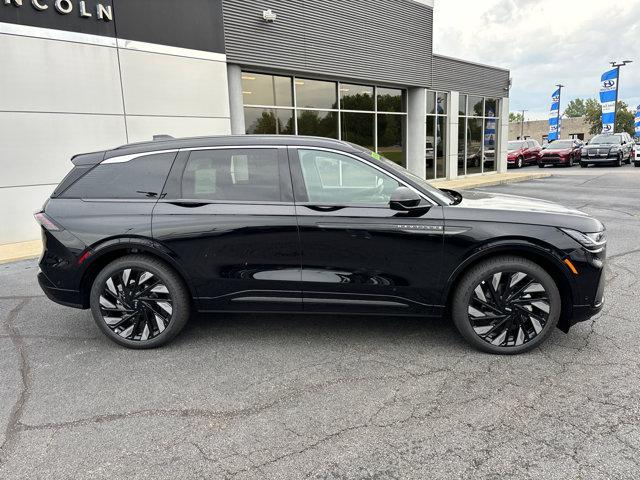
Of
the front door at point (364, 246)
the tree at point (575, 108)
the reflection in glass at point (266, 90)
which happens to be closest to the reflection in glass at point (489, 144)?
the reflection in glass at point (266, 90)

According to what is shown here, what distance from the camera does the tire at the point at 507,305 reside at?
3.53 metres

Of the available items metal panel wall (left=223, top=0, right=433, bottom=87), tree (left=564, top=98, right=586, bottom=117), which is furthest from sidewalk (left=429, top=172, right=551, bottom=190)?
tree (left=564, top=98, right=586, bottom=117)

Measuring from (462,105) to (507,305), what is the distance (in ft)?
56.7

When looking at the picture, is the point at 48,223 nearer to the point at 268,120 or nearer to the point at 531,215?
the point at 531,215

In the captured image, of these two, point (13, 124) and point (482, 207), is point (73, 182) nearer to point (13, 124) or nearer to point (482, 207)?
point (482, 207)

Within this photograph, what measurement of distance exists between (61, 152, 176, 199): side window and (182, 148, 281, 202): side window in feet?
0.75

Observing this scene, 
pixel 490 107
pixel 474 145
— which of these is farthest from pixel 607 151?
pixel 474 145

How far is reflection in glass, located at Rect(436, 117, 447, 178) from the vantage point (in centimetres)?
1805

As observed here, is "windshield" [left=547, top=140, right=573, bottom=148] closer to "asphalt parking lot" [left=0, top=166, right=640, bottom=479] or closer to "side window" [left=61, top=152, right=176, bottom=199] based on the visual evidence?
"asphalt parking lot" [left=0, top=166, right=640, bottom=479]

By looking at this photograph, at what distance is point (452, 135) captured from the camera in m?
18.5

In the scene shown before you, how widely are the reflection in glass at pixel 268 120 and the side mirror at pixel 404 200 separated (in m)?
9.07

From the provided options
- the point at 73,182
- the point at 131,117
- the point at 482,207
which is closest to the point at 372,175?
the point at 482,207

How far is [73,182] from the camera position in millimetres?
3980

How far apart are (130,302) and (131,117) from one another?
6.66 m
